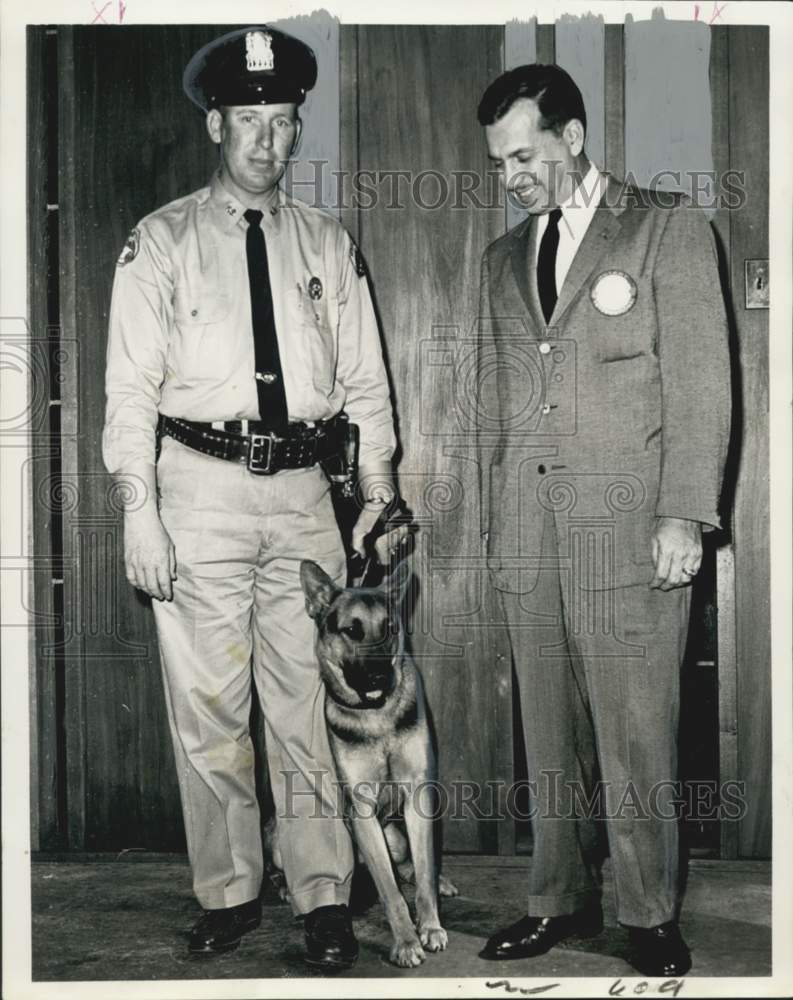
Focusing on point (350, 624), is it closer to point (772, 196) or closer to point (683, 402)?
point (683, 402)

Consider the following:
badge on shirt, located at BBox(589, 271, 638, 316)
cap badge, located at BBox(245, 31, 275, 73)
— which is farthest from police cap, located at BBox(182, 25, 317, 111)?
badge on shirt, located at BBox(589, 271, 638, 316)

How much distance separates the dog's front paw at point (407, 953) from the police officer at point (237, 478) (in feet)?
0.31

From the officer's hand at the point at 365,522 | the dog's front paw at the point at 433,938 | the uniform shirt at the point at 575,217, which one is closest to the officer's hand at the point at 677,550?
the uniform shirt at the point at 575,217

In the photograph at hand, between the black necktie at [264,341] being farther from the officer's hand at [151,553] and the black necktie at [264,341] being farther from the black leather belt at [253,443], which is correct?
the officer's hand at [151,553]

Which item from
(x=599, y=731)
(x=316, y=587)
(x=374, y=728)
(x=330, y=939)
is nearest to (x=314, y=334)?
(x=316, y=587)

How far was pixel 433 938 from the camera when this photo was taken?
99.1 inches

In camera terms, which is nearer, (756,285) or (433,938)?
(433,938)

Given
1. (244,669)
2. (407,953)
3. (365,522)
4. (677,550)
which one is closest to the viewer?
(677,550)

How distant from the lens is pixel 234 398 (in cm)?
254

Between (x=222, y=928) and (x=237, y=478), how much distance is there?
994mm

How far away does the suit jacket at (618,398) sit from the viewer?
7.72ft

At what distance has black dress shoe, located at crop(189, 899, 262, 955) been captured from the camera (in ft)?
8.43

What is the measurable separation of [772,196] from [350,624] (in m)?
1.40

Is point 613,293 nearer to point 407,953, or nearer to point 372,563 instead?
point 372,563
